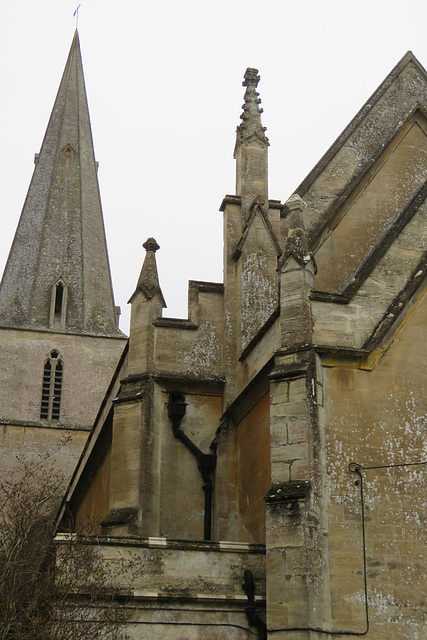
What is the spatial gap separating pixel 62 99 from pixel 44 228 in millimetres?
9006

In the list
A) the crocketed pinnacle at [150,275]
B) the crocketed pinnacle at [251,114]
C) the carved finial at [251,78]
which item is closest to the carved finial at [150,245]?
the crocketed pinnacle at [150,275]

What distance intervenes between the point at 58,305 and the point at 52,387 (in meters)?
4.29

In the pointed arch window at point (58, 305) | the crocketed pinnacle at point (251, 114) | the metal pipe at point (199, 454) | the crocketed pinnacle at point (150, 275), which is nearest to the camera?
the metal pipe at point (199, 454)

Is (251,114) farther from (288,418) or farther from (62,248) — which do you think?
(62,248)

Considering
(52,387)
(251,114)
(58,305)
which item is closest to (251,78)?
(251,114)

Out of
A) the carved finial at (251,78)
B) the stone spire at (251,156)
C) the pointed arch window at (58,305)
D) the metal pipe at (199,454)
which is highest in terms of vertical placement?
the pointed arch window at (58,305)

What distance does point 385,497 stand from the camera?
43.2ft

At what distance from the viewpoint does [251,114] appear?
20344 millimetres

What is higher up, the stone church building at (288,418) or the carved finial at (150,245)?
the carved finial at (150,245)

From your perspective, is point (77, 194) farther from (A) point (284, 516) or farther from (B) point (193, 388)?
(A) point (284, 516)

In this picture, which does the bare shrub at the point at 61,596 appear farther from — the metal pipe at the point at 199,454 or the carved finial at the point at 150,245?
the carved finial at the point at 150,245

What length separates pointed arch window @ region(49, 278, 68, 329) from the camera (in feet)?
149

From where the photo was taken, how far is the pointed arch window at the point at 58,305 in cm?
4550

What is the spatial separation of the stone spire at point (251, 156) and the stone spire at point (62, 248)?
26253 mm
